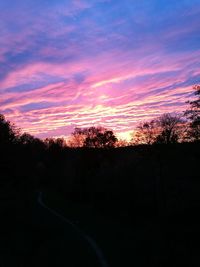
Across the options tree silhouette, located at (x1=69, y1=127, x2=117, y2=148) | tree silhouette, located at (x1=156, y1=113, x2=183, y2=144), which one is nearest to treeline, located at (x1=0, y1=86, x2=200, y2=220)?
tree silhouette, located at (x1=156, y1=113, x2=183, y2=144)

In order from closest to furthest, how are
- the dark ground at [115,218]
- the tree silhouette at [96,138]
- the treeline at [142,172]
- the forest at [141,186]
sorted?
the dark ground at [115,218] < the forest at [141,186] < the treeline at [142,172] < the tree silhouette at [96,138]

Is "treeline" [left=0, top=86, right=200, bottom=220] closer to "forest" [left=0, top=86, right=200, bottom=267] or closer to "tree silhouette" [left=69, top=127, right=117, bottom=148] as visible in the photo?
"forest" [left=0, top=86, right=200, bottom=267]

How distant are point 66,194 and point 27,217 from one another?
93.8 ft

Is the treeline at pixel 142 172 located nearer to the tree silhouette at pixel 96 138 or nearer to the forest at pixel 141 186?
the forest at pixel 141 186

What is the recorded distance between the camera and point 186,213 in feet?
85.8

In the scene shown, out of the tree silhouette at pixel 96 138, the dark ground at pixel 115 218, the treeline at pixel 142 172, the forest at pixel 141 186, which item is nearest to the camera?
the dark ground at pixel 115 218

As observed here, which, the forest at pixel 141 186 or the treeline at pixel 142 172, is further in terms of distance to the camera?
the treeline at pixel 142 172

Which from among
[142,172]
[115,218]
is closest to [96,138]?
[142,172]

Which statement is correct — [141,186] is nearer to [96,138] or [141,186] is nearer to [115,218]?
[115,218]

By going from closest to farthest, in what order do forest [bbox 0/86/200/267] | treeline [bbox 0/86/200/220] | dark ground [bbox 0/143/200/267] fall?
1. dark ground [bbox 0/143/200/267]
2. forest [bbox 0/86/200/267]
3. treeline [bbox 0/86/200/220]

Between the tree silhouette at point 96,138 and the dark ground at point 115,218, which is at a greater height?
the tree silhouette at point 96,138

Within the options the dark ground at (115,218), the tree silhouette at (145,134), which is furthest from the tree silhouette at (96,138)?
Answer: the tree silhouette at (145,134)

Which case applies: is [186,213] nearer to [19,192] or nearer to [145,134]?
[145,134]

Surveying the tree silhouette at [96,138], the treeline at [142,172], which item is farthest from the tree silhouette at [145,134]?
the tree silhouette at [96,138]
